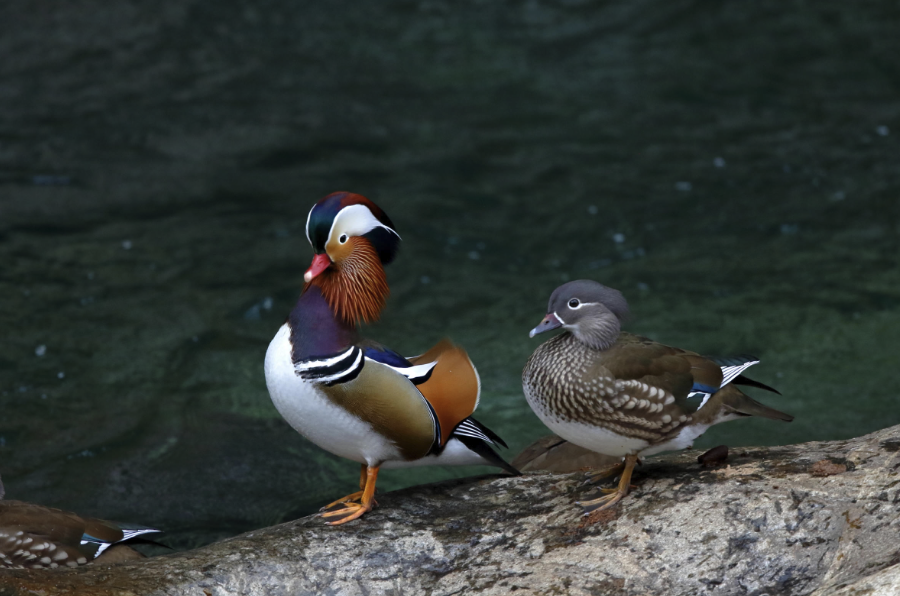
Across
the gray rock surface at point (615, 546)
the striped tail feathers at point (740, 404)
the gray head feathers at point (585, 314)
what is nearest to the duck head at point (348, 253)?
the gray head feathers at point (585, 314)

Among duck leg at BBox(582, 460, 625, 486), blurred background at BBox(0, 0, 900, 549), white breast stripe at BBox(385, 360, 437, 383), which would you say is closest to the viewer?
white breast stripe at BBox(385, 360, 437, 383)

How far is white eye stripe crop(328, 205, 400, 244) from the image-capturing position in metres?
3.69

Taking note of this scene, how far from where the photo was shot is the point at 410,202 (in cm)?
874

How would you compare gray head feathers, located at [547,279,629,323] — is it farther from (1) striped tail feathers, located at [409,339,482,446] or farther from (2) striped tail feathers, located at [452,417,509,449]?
(2) striped tail feathers, located at [452,417,509,449]

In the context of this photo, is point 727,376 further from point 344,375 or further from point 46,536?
point 46,536

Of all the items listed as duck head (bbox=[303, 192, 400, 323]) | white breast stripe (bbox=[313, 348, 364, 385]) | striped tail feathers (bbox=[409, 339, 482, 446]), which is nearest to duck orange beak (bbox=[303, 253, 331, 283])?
duck head (bbox=[303, 192, 400, 323])

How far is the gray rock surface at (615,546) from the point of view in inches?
124

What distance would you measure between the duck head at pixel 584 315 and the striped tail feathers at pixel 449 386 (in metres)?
0.41

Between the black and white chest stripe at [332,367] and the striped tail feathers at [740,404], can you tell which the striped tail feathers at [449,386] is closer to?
the black and white chest stripe at [332,367]

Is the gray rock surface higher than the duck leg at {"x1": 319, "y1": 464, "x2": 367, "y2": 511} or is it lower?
higher

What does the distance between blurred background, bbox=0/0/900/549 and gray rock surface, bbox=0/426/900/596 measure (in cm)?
183

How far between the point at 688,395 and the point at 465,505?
3.00 ft

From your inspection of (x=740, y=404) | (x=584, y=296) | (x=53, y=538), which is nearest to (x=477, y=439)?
(x=584, y=296)

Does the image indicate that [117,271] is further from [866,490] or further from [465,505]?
[866,490]
